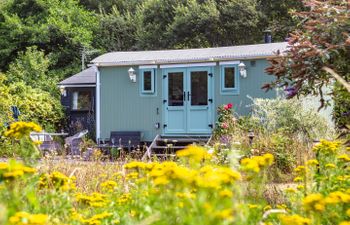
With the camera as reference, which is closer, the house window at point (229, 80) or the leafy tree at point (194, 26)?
the house window at point (229, 80)

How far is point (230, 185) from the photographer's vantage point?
204 cm

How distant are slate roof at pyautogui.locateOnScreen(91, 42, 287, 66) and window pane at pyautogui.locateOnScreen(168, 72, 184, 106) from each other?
0.48m

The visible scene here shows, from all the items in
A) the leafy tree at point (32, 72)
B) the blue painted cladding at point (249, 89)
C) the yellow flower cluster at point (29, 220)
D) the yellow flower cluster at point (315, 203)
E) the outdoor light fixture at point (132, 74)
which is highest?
the leafy tree at point (32, 72)

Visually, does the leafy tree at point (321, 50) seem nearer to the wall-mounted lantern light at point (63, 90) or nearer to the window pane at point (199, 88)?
the window pane at point (199, 88)

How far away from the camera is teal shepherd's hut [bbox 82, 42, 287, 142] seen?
14836mm

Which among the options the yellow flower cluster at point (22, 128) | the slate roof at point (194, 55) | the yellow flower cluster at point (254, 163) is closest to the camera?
the yellow flower cluster at point (254, 163)

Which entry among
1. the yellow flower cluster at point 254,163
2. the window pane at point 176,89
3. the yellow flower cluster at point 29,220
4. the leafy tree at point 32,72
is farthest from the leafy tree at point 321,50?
the leafy tree at point 32,72

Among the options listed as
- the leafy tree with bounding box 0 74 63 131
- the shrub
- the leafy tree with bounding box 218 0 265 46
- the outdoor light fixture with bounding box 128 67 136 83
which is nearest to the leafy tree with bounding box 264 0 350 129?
the shrub

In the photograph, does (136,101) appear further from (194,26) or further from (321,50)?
(321,50)

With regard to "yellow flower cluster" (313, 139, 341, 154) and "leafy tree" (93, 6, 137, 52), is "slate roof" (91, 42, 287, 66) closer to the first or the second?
"yellow flower cluster" (313, 139, 341, 154)

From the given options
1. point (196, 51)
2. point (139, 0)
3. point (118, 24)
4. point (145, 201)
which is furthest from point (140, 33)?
point (145, 201)

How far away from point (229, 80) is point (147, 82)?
262cm

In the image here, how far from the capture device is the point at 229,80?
15.1m

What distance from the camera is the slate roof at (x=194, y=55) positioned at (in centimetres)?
1466
